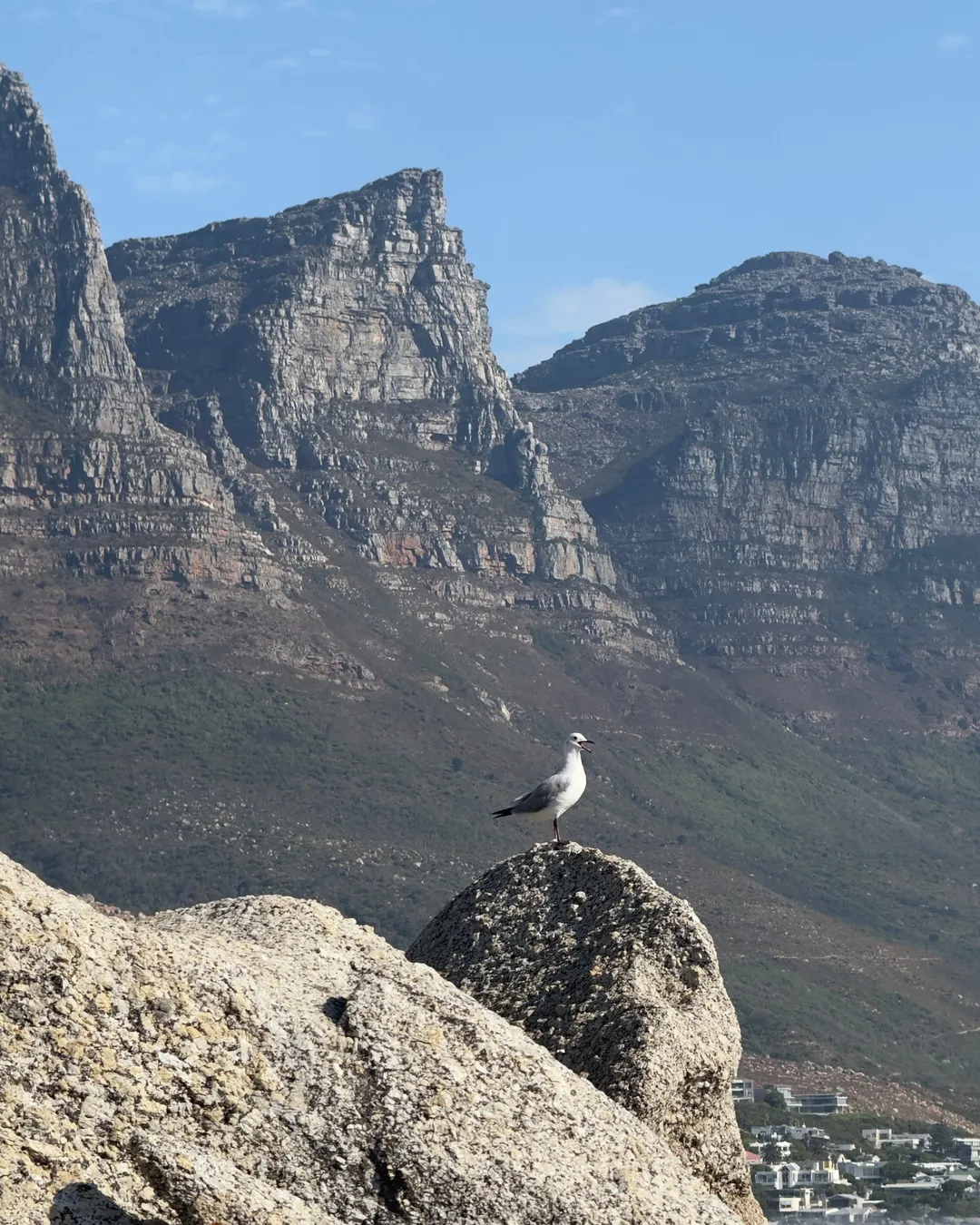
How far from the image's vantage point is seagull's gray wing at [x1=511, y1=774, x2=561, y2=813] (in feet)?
64.2

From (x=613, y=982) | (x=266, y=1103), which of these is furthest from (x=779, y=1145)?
(x=266, y=1103)

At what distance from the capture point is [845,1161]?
363 feet

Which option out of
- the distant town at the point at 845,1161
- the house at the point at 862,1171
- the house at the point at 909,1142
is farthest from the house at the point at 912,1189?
the house at the point at 909,1142

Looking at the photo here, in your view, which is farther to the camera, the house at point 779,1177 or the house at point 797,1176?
the house at point 797,1176

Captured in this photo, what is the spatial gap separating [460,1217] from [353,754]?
167 meters

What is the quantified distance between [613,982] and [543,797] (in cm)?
432

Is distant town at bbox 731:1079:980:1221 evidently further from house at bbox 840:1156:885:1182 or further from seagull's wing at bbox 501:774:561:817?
seagull's wing at bbox 501:774:561:817

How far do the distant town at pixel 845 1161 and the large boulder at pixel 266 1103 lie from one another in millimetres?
64887

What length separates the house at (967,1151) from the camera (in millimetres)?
115438

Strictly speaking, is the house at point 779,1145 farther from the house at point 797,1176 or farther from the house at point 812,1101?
the house at point 812,1101

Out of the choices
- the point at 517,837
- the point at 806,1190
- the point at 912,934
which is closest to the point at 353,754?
the point at 517,837

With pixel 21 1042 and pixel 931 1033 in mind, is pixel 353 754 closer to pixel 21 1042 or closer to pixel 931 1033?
pixel 931 1033

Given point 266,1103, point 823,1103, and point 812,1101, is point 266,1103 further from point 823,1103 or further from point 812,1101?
point 823,1103

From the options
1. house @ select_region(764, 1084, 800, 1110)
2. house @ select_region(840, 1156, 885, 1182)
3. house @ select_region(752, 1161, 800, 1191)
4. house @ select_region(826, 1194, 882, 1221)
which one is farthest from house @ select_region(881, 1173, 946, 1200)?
house @ select_region(764, 1084, 800, 1110)
